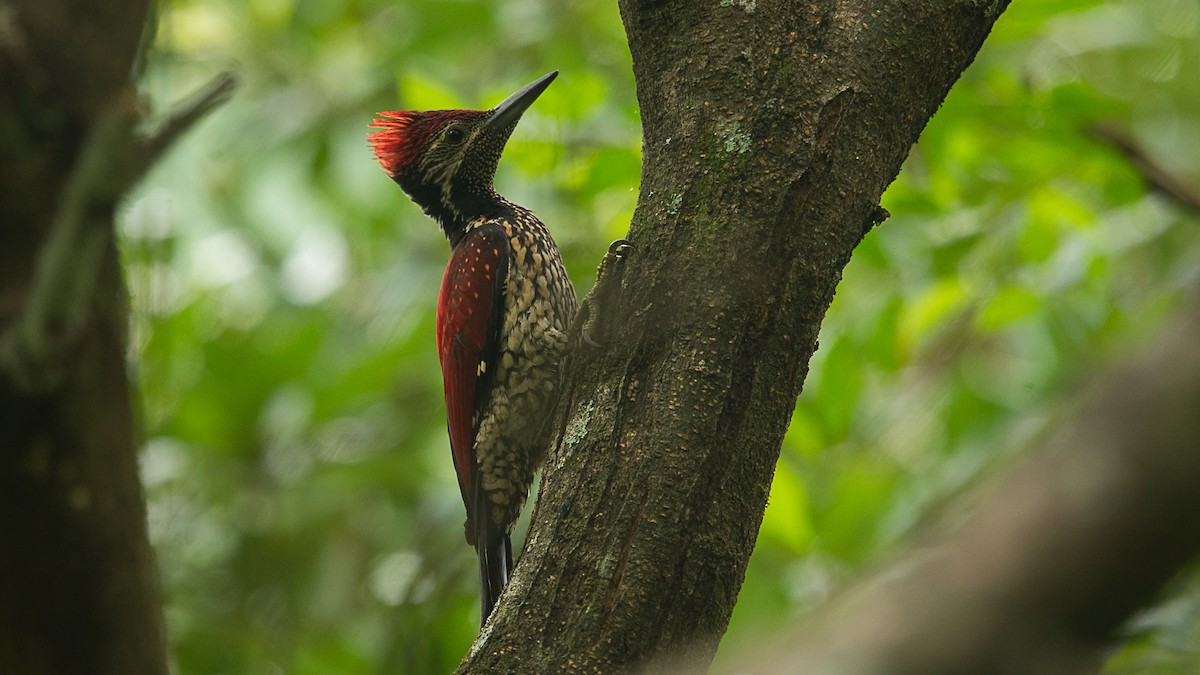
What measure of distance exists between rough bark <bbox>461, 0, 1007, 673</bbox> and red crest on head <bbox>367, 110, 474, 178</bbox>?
7.22ft

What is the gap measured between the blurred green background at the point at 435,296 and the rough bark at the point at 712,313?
1098 millimetres

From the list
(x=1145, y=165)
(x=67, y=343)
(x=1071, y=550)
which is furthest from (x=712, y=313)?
(x=1145, y=165)

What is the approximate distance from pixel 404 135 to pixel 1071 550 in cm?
372

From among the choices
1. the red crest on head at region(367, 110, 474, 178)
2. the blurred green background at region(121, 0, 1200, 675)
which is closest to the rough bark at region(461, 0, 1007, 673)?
the blurred green background at region(121, 0, 1200, 675)

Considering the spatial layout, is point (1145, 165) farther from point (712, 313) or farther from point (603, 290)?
point (712, 313)

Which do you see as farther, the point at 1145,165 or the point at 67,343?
the point at 1145,165

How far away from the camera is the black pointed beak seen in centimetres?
377

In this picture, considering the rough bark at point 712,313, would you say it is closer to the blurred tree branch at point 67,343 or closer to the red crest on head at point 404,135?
the blurred tree branch at point 67,343

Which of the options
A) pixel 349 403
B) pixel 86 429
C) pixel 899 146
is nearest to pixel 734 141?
pixel 899 146

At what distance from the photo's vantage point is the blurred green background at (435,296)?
3.54m

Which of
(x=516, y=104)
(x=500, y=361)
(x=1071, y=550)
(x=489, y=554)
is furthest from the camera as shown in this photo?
(x=516, y=104)

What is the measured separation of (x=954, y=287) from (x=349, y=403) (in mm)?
2458

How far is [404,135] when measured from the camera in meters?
4.19

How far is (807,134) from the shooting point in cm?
194
